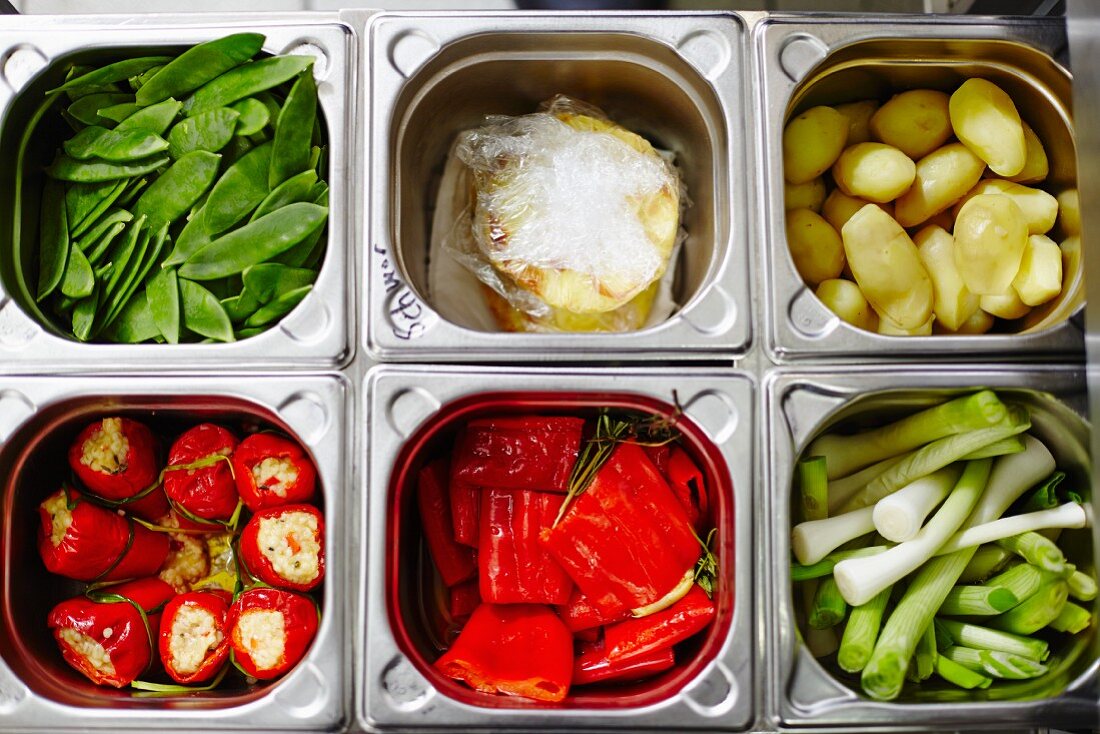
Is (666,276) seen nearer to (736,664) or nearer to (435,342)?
(435,342)

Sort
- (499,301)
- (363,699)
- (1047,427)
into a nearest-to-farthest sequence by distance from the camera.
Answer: (363,699), (1047,427), (499,301)


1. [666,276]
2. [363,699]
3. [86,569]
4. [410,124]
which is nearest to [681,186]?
[666,276]

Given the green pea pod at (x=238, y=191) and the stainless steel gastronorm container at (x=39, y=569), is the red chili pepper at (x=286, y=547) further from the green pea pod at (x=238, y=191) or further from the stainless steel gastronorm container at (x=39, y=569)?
the green pea pod at (x=238, y=191)

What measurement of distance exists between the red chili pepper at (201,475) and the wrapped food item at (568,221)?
495 mm


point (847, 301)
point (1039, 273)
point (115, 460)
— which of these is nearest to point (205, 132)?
point (115, 460)

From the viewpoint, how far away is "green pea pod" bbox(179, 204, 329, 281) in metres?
1.25

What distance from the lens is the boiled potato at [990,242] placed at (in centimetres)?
123

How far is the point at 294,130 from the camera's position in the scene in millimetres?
1275

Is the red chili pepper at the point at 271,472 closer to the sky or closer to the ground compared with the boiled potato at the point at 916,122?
closer to the ground

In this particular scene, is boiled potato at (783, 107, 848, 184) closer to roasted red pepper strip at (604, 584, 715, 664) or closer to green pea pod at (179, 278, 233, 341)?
roasted red pepper strip at (604, 584, 715, 664)

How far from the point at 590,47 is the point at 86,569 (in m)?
1.13

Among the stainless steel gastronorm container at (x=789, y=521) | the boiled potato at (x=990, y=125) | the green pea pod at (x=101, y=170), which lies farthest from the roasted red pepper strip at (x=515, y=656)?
the boiled potato at (x=990, y=125)

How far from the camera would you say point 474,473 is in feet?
4.27

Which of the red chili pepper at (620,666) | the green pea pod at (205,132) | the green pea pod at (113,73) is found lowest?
the red chili pepper at (620,666)
